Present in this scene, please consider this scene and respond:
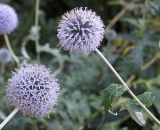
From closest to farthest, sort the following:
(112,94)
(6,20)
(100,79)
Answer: (112,94) → (6,20) → (100,79)

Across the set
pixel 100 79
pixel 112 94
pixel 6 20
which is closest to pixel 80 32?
pixel 112 94

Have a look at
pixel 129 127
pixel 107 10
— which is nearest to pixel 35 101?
pixel 129 127

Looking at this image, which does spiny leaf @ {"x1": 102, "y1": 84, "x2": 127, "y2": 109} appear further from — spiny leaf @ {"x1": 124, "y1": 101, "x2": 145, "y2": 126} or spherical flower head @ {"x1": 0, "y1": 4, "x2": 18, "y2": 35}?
spherical flower head @ {"x1": 0, "y1": 4, "x2": 18, "y2": 35}

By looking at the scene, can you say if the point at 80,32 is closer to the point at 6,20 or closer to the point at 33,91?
the point at 33,91

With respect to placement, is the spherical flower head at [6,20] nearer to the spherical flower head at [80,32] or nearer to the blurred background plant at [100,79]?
the blurred background plant at [100,79]

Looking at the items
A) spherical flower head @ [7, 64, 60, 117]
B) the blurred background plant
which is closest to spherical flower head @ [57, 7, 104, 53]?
spherical flower head @ [7, 64, 60, 117]

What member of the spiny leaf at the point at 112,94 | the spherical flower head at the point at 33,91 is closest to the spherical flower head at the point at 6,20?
the spherical flower head at the point at 33,91

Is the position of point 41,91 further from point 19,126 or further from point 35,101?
point 19,126
